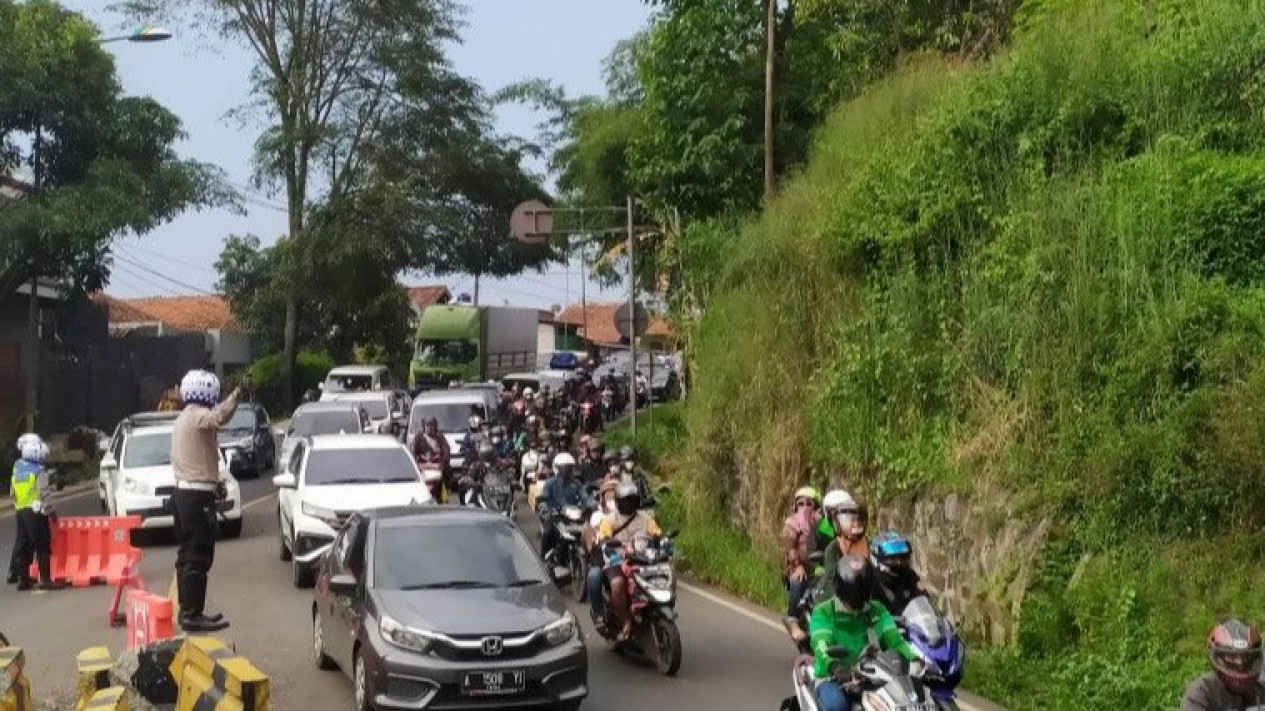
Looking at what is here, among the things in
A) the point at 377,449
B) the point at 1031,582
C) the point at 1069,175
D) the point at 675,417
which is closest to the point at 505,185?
the point at 675,417

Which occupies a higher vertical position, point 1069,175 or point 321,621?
point 1069,175

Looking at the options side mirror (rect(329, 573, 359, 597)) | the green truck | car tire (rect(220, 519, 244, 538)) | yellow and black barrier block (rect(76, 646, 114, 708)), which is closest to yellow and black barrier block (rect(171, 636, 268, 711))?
yellow and black barrier block (rect(76, 646, 114, 708))

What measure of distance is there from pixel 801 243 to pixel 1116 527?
7.87 meters

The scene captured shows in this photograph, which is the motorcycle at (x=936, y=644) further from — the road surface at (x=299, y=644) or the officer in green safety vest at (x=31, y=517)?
the officer in green safety vest at (x=31, y=517)

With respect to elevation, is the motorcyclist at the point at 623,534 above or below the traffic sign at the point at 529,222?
below

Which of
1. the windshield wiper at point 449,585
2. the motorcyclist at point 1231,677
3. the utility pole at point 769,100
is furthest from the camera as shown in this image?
the utility pole at point 769,100

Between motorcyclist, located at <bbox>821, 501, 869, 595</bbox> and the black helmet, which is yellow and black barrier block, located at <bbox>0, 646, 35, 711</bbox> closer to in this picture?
the black helmet

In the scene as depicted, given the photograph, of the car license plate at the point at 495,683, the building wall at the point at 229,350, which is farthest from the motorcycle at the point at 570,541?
the building wall at the point at 229,350

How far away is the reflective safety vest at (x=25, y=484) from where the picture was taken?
53.3 ft

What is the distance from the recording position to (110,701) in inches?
322

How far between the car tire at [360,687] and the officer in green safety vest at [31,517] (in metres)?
6.84

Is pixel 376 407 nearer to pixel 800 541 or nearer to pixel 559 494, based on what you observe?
pixel 559 494

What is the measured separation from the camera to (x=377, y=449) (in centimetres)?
1900

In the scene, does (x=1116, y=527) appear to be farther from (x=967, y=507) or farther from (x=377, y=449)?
(x=377, y=449)
